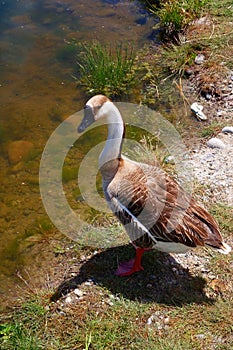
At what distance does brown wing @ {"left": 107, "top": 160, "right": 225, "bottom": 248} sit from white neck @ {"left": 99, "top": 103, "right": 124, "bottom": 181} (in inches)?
3.7

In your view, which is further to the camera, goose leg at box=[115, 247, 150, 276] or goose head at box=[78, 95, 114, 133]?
goose leg at box=[115, 247, 150, 276]

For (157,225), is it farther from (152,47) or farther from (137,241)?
(152,47)

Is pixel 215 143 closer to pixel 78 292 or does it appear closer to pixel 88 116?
pixel 88 116

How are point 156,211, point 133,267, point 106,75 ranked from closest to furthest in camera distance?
point 156,211, point 133,267, point 106,75

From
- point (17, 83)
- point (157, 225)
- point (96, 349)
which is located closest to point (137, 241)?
point (157, 225)

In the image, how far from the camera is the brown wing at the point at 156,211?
4.13 metres

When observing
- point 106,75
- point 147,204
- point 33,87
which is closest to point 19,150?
point 33,87

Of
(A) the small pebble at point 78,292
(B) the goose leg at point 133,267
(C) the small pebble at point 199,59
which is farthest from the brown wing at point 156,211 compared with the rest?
(C) the small pebble at point 199,59

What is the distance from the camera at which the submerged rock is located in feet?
20.9

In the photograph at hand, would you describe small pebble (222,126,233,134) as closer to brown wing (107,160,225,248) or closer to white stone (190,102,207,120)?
white stone (190,102,207,120)

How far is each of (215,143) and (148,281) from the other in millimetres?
2346

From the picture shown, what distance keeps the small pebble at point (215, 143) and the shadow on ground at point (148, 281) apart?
1932mm

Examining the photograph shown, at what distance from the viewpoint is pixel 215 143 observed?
6.04 m

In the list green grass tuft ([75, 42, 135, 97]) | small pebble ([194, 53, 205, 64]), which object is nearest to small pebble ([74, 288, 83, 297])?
green grass tuft ([75, 42, 135, 97])
